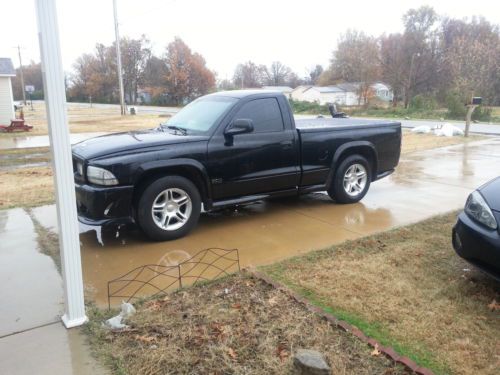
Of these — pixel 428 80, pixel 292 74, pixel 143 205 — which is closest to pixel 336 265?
pixel 143 205

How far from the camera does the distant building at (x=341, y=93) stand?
43312mm

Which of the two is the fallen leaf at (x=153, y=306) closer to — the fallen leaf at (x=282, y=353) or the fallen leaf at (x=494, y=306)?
the fallen leaf at (x=282, y=353)

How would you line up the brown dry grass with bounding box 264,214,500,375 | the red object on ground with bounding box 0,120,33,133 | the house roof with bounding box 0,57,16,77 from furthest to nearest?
1. the house roof with bounding box 0,57,16,77
2. the red object on ground with bounding box 0,120,33,133
3. the brown dry grass with bounding box 264,214,500,375

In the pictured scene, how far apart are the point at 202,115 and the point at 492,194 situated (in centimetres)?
358

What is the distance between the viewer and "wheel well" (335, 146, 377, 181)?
681 cm

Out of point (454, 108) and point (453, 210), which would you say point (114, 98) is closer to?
point (454, 108)

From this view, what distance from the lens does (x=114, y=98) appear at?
72875mm

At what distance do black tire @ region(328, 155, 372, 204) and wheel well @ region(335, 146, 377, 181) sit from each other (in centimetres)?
6

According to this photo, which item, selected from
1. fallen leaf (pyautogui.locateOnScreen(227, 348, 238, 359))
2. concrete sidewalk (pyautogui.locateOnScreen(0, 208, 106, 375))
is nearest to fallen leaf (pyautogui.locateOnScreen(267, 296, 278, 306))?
fallen leaf (pyautogui.locateOnScreen(227, 348, 238, 359))

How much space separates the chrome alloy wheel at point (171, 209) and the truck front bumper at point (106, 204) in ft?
1.06

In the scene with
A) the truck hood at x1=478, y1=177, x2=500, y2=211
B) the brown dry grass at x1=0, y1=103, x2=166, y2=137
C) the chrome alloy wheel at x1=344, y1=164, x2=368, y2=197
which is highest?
the truck hood at x1=478, y1=177, x2=500, y2=211

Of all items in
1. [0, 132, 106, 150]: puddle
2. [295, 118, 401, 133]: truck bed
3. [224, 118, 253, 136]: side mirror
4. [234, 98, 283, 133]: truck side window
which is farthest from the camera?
[0, 132, 106, 150]: puddle

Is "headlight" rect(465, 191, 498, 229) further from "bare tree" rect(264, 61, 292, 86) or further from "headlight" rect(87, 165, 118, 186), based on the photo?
"bare tree" rect(264, 61, 292, 86)

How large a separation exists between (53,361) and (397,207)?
5.25 m
